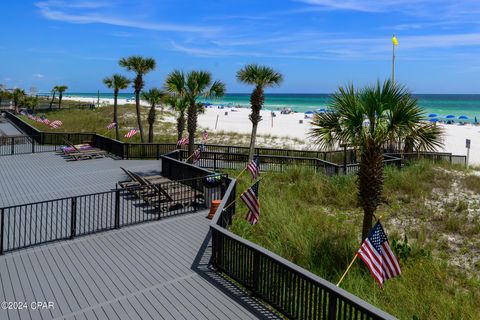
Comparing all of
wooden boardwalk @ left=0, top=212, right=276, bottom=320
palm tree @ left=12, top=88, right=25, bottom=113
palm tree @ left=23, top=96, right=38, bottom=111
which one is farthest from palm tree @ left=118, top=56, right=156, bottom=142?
palm tree @ left=23, top=96, right=38, bottom=111

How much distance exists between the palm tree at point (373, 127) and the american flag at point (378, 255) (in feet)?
9.02

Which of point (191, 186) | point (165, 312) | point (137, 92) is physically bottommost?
point (165, 312)

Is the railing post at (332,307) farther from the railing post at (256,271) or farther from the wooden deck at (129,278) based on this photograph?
the railing post at (256,271)

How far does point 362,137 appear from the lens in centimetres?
940

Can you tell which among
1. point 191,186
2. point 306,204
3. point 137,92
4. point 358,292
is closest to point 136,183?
point 191,186

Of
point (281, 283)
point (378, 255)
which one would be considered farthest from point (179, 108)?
point (378, 255)

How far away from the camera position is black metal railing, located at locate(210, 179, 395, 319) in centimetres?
548

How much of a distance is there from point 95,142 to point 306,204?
1900cm

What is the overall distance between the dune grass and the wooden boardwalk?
2.36m

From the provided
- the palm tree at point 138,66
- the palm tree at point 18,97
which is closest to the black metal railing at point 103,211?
the palm tree at point 138,66

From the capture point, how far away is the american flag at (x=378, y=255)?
22.1 ft

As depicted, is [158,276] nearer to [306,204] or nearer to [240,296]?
[240,296]

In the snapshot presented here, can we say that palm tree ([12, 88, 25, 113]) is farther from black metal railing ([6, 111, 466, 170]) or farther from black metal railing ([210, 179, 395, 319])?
black metal railing ([210, 179, 395, 319])

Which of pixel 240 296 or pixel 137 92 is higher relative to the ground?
pixel 137 92
